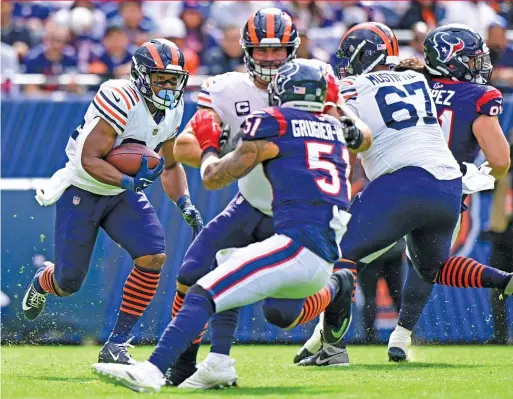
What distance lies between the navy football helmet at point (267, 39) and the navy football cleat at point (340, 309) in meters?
1.09

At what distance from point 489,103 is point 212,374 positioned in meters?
2.54

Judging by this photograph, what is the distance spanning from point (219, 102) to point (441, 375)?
6.28 ft

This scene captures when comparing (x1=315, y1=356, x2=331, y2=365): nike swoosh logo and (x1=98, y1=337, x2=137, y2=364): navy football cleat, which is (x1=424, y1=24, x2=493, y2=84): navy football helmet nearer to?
(x1=315, y1=356, x2=331, y2=365): nike swoosh logo

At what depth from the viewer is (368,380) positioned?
582cm

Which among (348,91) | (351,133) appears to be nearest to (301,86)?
(351,133)

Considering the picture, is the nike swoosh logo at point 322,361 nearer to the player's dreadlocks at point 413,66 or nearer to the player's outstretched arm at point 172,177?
the player's outstretched arm at point 172,177

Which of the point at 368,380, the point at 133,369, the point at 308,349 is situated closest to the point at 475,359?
the point at 308,349

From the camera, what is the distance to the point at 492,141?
668 centimetres

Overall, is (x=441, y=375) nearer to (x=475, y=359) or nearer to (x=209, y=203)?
→ (x=475, y=359)

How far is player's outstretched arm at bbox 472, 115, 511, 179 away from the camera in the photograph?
6.67m

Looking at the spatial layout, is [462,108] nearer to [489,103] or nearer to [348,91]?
[489,103]

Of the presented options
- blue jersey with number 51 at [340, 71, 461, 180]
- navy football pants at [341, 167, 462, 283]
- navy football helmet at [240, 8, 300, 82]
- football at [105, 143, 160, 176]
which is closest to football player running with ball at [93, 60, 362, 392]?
navy football helmet at [240, 8, 300, 82]

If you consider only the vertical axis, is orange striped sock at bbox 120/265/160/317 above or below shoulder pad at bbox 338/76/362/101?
below

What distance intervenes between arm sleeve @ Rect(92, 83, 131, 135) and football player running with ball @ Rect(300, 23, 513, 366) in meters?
1.26
